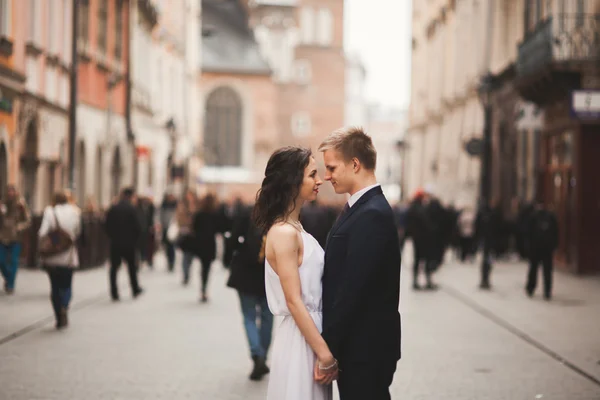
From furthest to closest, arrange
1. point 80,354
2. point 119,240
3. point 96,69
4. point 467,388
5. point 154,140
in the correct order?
point 154,140
point 96,69
point 119,240
point 80,354
point 467,388

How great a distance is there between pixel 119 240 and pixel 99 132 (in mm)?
14384

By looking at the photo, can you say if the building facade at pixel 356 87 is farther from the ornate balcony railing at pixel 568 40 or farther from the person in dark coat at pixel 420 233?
the person in dark coat at pixel 420 233

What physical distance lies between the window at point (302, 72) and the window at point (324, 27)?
2596 millimetres

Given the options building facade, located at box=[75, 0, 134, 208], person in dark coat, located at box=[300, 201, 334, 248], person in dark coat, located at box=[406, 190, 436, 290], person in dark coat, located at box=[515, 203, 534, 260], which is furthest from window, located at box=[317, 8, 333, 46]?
person in dark coat, located at box=[300, 201, 334, 248]

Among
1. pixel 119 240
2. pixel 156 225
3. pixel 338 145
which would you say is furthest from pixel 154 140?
pixel 338 145

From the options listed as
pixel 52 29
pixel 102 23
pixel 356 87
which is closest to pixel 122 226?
→ pixel 52 29

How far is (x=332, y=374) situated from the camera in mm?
5039

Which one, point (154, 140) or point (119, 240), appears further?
point (154, 140)

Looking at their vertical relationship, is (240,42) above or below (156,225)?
above

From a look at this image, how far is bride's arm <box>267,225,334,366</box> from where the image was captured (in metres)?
5.02

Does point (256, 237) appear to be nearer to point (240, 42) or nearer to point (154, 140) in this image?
point (154, 140)

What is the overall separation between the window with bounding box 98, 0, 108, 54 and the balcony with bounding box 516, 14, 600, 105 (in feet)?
41.9

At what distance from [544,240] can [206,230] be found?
556 centimetres

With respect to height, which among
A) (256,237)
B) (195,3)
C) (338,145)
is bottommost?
(256,237)
